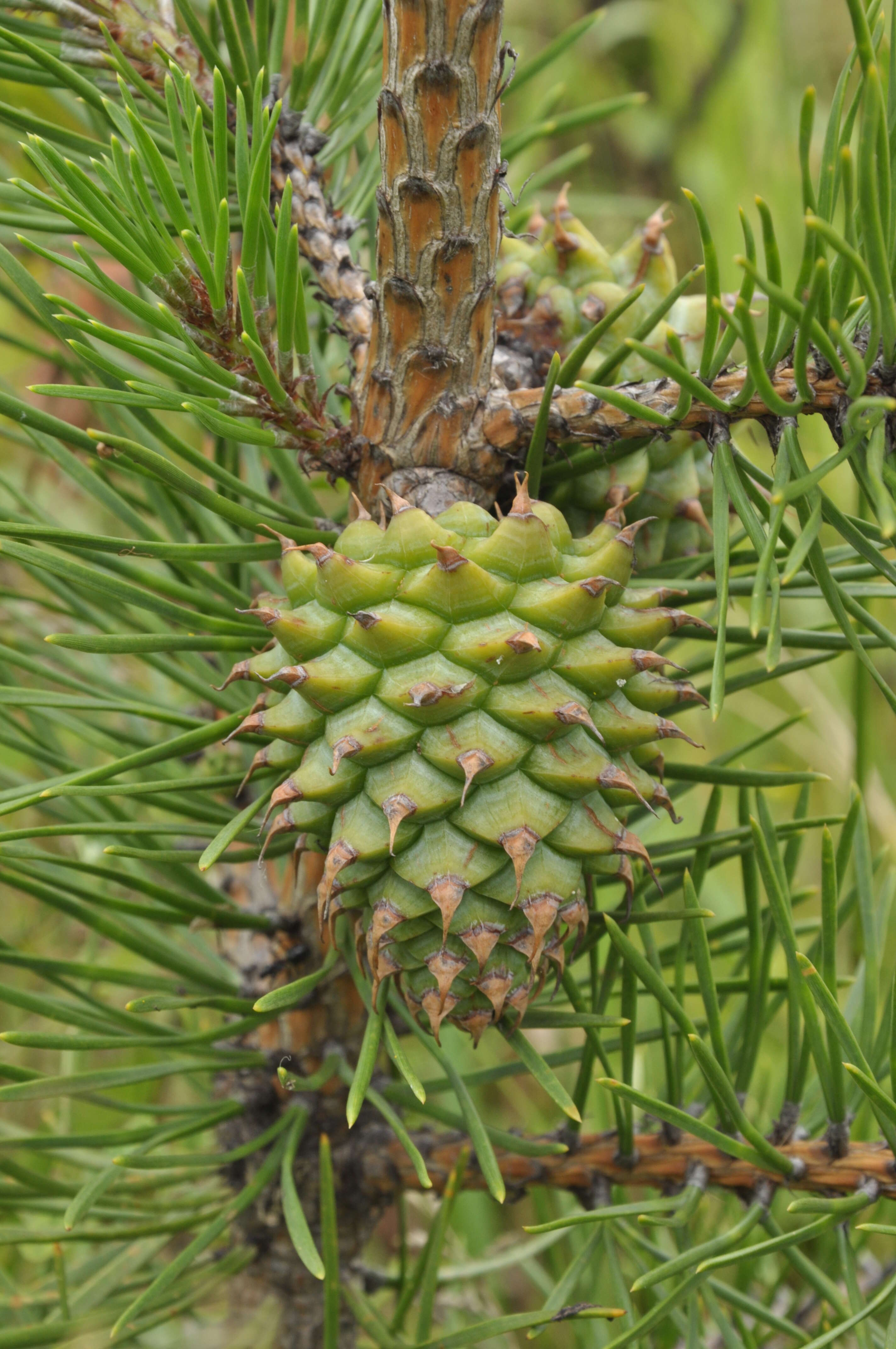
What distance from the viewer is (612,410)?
1.35 feet

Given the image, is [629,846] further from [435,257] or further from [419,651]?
[435,257]

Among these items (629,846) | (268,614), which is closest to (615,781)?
(629,846)

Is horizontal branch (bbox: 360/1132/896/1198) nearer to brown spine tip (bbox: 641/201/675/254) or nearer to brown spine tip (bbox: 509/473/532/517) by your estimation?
brown spine tip (bbox: 509/473/532/517)

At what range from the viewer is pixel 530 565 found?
1.21 feet

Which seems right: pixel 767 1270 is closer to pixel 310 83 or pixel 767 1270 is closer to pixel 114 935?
pixel 114 935

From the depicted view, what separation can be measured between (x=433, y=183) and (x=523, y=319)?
110 millimetres

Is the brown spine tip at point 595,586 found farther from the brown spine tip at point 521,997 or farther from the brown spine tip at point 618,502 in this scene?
the brown spine tip at point 521,997

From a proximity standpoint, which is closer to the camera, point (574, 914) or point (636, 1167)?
point (574, 914)

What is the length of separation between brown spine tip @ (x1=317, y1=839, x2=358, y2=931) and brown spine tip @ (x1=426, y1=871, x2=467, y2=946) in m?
0.03

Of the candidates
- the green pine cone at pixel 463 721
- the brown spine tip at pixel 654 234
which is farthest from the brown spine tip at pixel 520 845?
the brown spine tip at pixel 654 234

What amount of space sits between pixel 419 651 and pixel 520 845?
0.07m

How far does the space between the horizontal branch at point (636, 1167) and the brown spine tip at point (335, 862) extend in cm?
22

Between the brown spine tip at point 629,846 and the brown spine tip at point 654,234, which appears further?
the brown spine tip at point 654,234

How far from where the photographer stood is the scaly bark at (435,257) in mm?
365
